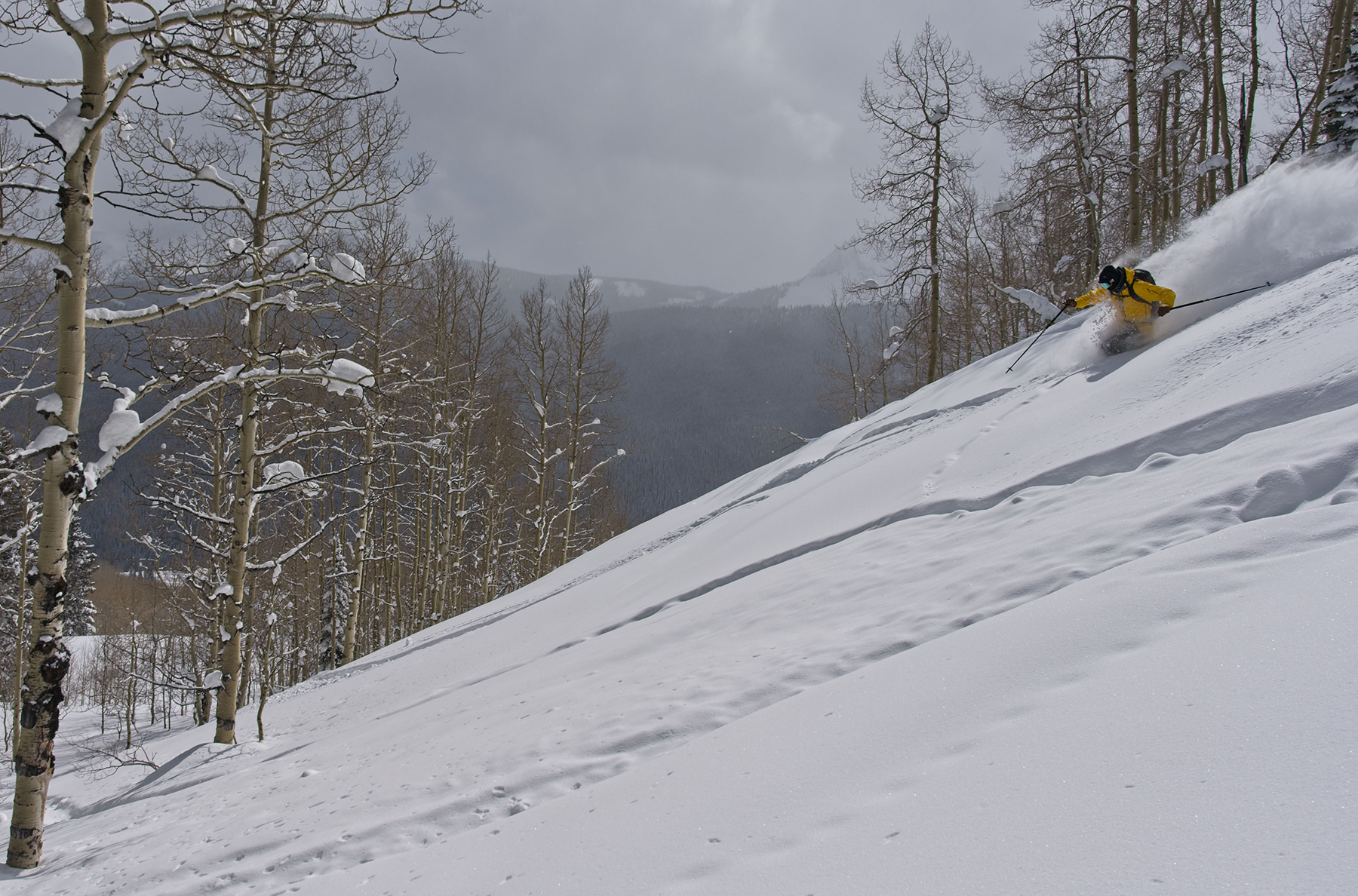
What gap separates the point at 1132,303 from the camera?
25.5 ft

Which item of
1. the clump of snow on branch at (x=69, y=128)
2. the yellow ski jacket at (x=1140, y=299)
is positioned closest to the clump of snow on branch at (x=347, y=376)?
the clump of snow on branch at (x=69, y=128)

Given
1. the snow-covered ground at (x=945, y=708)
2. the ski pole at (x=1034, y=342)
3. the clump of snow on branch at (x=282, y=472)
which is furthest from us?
the ski pole at (x=1034, y=342)

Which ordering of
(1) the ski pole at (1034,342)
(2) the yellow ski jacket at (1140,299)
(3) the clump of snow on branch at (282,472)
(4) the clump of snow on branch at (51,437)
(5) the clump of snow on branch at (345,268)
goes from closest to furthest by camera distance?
1. (4) the clump of snow on branch at (51,437)
2. (5) the clump of snow on branch at (345,268)
3. (2) the yellow ski jacket at (1140,299)
4. (3) the clump of snow on branch at (282,472)
5. (1) the ski pole at (1034,342)

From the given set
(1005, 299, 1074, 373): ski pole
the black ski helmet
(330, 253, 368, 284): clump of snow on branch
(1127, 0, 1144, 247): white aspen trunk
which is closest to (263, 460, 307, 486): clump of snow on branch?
(330, 253, 368, 284): clump of snow on branch

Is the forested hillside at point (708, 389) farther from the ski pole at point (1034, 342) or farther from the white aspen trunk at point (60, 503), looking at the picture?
the white aspen trunk at point (60, 503)

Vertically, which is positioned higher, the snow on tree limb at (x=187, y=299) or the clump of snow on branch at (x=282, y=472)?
the snow on tree limb at (x=187, y=299)

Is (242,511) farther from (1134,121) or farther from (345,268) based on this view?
(1134,121)

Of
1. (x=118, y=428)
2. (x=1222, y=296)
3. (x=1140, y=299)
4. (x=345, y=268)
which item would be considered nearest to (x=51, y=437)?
(x=118, y=428)

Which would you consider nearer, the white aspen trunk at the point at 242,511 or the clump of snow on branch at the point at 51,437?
the clump of snow on branch at the point at 51,437

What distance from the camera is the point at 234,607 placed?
802cm

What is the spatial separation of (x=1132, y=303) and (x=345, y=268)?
848 cm

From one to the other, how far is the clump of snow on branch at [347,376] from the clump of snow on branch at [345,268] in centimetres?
72

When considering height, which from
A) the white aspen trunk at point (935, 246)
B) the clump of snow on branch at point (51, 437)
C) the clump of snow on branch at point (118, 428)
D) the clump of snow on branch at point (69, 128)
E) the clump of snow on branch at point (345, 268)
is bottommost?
the clump of snow on branch at point (51, 437)

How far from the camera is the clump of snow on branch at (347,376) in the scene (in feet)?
19.6
